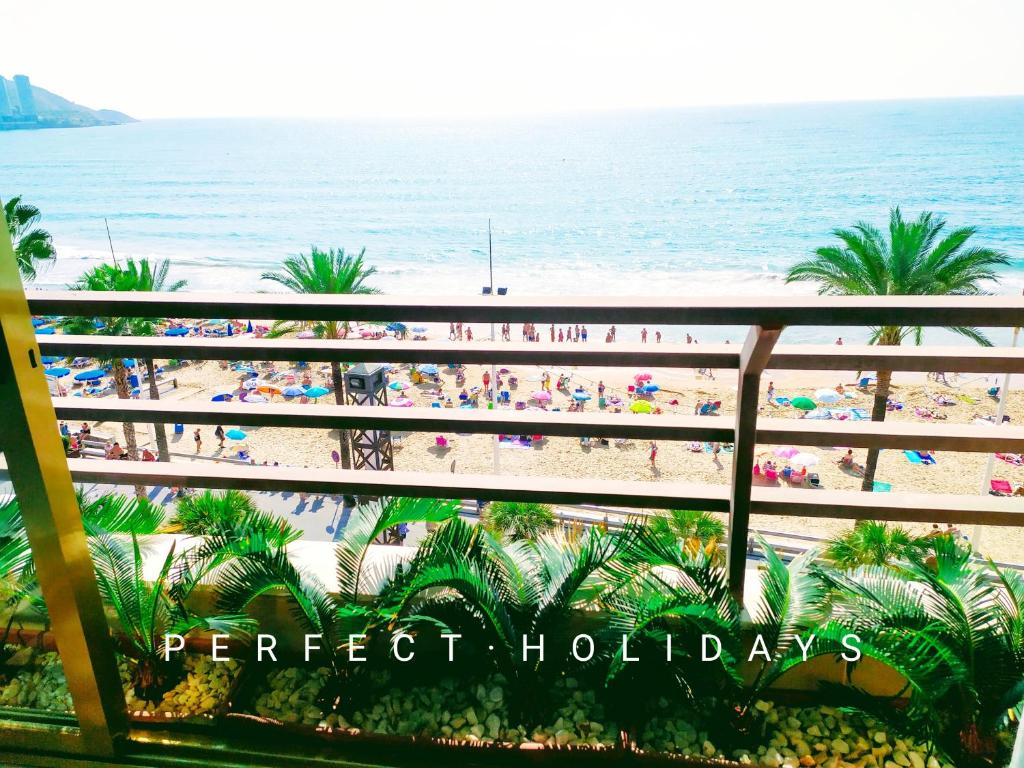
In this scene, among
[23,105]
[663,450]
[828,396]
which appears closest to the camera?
[23,105]

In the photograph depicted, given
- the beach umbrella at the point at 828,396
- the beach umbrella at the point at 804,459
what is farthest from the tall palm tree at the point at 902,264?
the beach umbrella at the point at 828,396

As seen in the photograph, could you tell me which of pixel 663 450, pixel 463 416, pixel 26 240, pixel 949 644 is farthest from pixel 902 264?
pixel 26 240

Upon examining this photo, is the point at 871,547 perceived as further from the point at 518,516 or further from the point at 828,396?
the point at 828,396

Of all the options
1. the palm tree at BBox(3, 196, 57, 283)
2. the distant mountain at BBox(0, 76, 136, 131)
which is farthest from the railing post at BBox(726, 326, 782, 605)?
the palm tree at BBox(3, 196, 57, 283)

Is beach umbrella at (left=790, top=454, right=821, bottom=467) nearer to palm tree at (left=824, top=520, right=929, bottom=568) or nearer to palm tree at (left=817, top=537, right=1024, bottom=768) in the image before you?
palm tree at (left=824, top=520, right=929, bottom=568)

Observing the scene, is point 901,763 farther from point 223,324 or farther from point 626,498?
point 223,324

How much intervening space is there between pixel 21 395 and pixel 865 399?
18.2 m

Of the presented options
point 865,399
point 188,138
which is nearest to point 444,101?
point 188,138

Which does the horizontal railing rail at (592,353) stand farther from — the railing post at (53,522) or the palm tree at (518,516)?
the palm tree at (518,516)

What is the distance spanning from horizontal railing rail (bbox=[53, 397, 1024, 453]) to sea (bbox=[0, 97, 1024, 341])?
47.2 feet

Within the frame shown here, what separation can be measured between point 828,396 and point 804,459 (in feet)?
15.2

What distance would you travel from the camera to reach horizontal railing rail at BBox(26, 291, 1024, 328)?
1.19 meters

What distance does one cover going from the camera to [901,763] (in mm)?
1492

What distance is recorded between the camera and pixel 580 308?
1.26 meters
